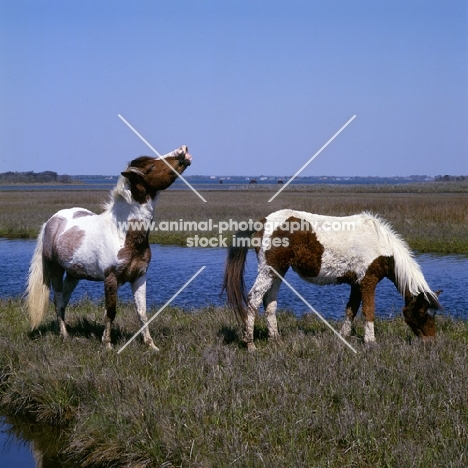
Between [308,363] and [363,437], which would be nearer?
[363,437]

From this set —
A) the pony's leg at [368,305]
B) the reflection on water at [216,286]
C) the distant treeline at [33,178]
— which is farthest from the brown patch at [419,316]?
the distant treeline at [33,178]

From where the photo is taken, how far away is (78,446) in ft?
19.4

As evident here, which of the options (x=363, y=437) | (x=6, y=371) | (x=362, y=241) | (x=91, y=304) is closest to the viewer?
(x=363, y=437)

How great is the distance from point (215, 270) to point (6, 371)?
35.8 feet

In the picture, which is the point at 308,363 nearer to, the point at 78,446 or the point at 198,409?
the point at 198,409

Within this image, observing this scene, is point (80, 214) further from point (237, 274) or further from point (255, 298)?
point (255, 298)

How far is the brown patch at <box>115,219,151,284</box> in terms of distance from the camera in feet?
25.2

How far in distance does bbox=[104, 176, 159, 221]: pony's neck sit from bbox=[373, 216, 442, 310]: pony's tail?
2781 millimetres

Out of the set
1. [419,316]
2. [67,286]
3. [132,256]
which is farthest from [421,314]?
[67,286]

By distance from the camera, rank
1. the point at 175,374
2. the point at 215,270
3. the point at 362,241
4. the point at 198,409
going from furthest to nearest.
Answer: the point at 215,270
the point at 362,241
the point at 175,374
the point at 198,409

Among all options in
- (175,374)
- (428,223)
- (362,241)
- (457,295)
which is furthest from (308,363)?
(428,223)

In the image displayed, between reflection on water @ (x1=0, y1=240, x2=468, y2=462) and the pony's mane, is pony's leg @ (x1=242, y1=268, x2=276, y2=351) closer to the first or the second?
the pony's mane

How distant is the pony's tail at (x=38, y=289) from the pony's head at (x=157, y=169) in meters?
1.92

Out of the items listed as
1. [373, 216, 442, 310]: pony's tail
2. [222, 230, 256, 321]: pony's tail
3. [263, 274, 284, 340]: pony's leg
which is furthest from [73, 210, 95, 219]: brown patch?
[373, 216, 442, 310]: pony's tail
